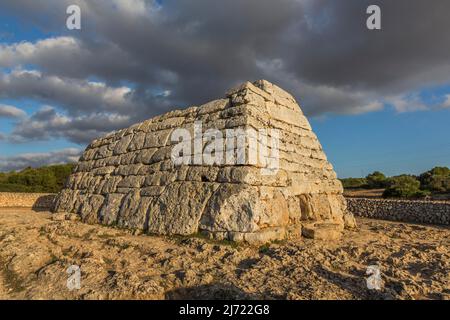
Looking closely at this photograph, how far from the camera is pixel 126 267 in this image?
213 inches

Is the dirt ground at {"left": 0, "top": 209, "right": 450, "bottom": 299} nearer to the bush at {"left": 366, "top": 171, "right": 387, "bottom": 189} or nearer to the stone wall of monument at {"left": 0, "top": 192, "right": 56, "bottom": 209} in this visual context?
the stone wall of monument at {"left": 0, "top": 192, "right": 56, "bottom": 209}

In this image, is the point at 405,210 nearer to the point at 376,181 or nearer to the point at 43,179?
the point at 376,181

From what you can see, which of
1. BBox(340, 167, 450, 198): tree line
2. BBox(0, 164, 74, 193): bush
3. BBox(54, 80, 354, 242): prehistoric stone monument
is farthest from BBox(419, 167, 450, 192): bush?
BBox(0, 164, 74, 193): bush

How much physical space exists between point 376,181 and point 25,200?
36.5 metres

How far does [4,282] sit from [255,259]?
4260mm

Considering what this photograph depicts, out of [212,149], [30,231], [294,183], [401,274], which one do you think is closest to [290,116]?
[294,183]

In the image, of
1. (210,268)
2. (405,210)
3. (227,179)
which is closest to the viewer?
(210,268)

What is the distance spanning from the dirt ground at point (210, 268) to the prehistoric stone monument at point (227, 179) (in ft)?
1.95

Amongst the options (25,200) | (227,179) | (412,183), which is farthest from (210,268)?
(412,183)

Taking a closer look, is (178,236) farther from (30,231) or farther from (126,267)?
(30,231)

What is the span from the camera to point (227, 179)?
24.5 feet

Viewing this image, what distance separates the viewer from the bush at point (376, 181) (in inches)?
1460

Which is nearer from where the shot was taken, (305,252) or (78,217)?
(305,252)

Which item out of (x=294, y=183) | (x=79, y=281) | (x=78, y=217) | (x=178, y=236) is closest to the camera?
(x=79, y=281)
